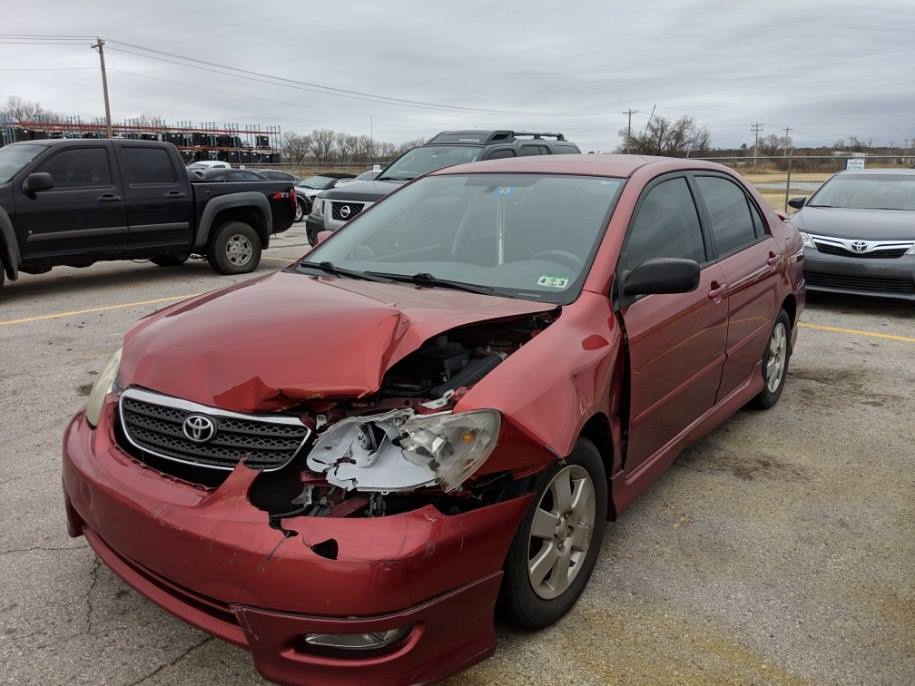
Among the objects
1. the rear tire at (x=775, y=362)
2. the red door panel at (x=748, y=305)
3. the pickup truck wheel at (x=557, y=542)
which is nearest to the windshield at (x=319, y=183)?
the rear tire at (x=775, y=362)

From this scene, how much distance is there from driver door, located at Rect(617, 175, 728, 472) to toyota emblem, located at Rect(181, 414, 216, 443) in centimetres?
161

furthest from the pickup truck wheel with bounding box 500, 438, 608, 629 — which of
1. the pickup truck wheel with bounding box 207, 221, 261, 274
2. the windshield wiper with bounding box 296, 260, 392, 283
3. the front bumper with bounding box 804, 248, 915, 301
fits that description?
the pickup truck wheel with bounding box 207, 221, 261, 274

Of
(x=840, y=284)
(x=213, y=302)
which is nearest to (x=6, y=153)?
(x=213, y=302)

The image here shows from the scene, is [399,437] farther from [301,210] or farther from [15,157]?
[301,210]

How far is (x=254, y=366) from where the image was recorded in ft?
7.75

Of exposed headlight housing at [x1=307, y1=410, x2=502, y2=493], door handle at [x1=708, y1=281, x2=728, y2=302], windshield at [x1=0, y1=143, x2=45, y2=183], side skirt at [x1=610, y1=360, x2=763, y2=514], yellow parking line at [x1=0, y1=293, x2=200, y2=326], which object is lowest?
yellow parking line at [x1=0, y1=293, x2=200, y2=326]

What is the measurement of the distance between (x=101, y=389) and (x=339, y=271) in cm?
118

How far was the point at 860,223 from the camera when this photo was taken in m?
A: 8.59

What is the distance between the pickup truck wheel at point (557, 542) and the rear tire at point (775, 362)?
8.08 feet

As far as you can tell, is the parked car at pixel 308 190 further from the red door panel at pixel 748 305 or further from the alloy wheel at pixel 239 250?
the red door panel at pixel 748 305

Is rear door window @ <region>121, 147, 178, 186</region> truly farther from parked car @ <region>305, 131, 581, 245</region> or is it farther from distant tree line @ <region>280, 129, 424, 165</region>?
distant tree line @ <region>280, 129, 424, 165</region>

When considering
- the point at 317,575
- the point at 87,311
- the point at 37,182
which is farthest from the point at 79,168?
the point at 317,575

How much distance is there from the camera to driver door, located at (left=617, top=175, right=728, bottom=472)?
3141 mm

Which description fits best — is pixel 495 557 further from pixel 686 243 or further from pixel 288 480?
pixel 686 243
